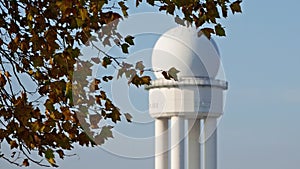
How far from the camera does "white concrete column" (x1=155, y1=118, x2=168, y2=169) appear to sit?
37.0 metres

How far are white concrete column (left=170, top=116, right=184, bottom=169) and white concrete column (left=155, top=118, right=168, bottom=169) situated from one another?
36cm

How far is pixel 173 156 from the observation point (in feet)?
124

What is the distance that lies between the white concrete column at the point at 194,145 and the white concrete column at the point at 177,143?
36 cm

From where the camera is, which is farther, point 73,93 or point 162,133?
point 162,133

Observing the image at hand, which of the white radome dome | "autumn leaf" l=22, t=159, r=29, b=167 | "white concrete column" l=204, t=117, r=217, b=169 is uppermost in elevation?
the white radome dome

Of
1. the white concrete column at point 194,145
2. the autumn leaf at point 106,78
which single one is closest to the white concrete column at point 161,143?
the white concrete column at point 194,145

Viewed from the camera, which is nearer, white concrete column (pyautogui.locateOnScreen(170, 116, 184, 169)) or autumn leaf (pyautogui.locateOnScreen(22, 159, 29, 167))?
autumn leaf (pyautogui.locateOnScreen(22, 159, 29, 167))

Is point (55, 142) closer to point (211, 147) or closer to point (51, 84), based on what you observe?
point (51, 84)

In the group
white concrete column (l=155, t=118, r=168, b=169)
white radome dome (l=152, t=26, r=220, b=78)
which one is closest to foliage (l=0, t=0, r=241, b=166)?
white radome dome (l=152, t=26, r=220, b=78)

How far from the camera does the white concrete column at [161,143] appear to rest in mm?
37000

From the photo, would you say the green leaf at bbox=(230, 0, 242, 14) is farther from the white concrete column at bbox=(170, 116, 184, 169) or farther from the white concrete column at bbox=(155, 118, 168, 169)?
the white concrete column at bbox=(155, 118, 168, 169)

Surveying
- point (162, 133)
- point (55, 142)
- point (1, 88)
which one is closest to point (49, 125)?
point (55, 142)

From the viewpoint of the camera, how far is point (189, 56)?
34094 millimetres

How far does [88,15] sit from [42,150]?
3.70 feet
